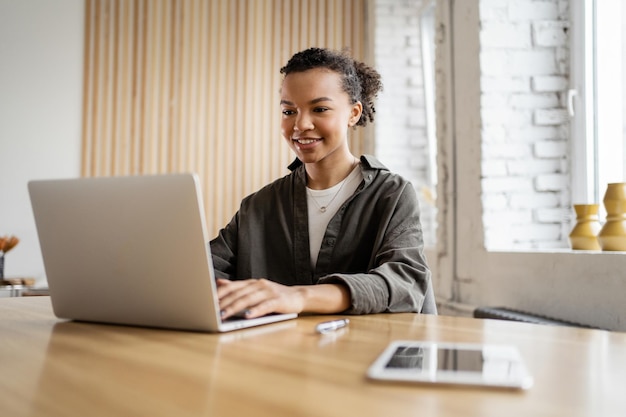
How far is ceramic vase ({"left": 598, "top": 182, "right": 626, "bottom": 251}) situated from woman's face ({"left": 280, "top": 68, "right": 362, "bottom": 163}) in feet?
3.01

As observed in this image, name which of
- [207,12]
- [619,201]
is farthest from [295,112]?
[207,12]

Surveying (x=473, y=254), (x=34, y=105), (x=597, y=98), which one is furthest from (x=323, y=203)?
(x=34, y=105)

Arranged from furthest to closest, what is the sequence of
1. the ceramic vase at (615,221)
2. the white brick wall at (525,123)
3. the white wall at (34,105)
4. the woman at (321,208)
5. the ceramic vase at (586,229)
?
the white wall at (34,105), the white brick wall at (525,123), the ceramic vase at (586,229), the ceramic vase at (615,221), the woman at (321,208)

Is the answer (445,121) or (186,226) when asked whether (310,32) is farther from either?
(186,226)

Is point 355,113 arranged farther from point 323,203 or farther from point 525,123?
point 525,123

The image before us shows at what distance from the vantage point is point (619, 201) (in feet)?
6.55

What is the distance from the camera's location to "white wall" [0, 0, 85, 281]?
4309 mm

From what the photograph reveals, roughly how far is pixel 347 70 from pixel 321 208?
15.7 inches

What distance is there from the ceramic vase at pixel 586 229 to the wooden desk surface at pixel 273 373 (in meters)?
1.21

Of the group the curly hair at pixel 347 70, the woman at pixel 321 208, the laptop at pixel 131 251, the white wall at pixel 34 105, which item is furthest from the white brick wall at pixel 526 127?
the white wall at pixel 34 105

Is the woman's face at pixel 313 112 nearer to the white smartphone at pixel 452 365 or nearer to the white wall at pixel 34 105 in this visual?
the white smartphone at pixel 452 365

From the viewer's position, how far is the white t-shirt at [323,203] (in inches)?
66.2

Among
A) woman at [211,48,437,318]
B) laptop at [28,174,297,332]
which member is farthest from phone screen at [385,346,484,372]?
woman at [211,48,437,318]

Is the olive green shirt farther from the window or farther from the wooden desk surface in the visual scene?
the window
